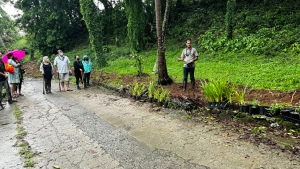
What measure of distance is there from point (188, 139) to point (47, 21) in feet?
80.8

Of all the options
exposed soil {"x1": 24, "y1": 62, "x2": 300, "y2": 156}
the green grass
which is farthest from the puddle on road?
the green grass

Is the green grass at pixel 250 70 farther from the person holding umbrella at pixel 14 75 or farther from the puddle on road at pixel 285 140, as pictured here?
the person holding umbrella at pixel 14 75

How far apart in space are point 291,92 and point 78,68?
841cm

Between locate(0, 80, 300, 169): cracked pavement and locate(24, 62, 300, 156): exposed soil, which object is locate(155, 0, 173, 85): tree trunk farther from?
locate(0, 80, 300, 169): cracked pavement

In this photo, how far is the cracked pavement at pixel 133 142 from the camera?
12.5 ft

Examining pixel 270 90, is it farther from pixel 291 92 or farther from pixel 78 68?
pixel 78 68

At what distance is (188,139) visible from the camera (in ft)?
15.2

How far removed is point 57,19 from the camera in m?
25.5

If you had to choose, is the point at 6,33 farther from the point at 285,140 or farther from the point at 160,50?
the point at 285,140

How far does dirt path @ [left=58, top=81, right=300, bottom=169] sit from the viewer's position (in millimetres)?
3660

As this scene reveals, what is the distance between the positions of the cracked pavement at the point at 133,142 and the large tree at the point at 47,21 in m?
20.6

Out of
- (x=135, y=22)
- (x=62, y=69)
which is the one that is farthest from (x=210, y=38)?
(x=62, y=69)

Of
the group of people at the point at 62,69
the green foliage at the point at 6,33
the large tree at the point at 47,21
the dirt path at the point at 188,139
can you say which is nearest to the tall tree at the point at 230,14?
the group of people at the point at 62,69

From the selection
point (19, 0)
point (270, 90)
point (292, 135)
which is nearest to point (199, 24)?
point (270, 90)
